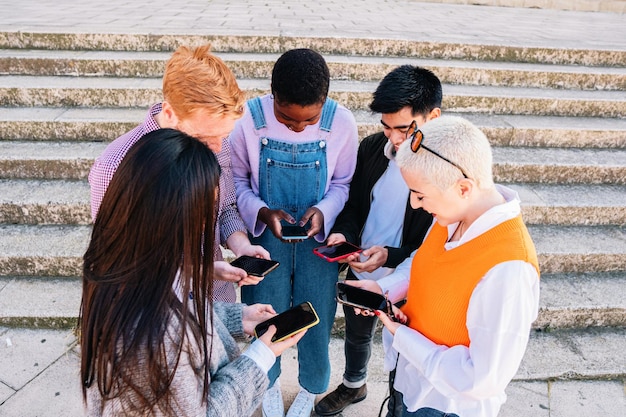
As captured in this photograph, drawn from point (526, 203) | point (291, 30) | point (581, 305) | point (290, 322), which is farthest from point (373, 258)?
point (291, 30)

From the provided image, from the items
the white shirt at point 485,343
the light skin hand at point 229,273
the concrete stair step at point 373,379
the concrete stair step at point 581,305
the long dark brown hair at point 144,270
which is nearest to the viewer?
the long dark brown hair at point 144,270

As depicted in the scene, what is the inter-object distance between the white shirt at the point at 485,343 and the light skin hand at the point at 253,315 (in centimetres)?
60

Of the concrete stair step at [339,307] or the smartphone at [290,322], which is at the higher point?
the smartphone at [290,322]

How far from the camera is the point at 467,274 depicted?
133cm

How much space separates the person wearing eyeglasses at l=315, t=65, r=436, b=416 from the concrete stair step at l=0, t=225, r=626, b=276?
1.88 m

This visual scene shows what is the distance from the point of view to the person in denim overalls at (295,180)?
1960mm

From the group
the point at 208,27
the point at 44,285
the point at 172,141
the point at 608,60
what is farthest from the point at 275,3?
the point at 172,141

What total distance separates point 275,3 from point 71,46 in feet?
15.4

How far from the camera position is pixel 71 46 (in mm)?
4703

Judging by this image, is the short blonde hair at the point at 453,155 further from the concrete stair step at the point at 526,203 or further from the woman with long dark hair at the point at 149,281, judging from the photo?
the concrete stair step at the point at 526,203

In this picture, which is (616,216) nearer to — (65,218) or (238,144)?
(238,144)

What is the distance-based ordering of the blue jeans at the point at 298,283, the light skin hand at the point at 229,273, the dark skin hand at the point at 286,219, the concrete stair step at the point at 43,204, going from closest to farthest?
the light skin hand at the point at 229,273
the dark skin hand at the point at 286,219
the blue jeans at the point at 298,283
the concrete stair step at the point at 43,204

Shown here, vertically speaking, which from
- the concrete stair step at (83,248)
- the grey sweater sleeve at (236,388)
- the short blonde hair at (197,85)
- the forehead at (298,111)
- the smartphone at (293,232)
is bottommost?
the concrete stair step at (83,248)

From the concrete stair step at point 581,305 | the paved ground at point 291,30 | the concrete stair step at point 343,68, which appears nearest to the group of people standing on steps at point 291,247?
the paved ground at point 291,30
